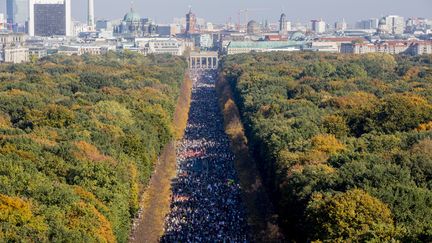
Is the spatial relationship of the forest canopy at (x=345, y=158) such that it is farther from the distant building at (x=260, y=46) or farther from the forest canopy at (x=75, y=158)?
the distant building at (x=260, y=46)

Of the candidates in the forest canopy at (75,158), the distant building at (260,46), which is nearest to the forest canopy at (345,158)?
the forest canopy at (75,158)

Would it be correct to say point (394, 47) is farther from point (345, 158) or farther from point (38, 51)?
point (345, 158)

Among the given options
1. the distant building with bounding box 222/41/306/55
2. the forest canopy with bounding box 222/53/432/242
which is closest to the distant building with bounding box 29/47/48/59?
the distant building with bounding box 222/41/306/55

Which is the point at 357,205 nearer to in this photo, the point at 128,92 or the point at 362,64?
the point at 128,92

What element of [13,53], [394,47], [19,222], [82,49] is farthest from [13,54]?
[19,222]

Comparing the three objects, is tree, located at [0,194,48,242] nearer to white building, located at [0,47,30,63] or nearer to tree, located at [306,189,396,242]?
tree, located at [306,189,396,242]

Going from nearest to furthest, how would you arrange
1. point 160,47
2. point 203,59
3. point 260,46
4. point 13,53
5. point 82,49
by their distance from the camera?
point 13,53
point 203,59
point 82,49
point 260,46
point 160,47

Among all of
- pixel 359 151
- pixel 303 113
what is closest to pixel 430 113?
pixel 303 113
